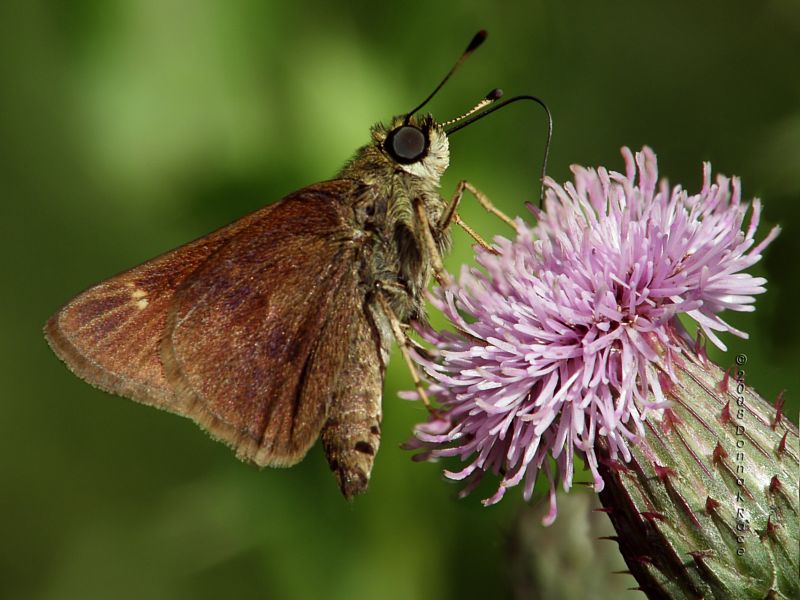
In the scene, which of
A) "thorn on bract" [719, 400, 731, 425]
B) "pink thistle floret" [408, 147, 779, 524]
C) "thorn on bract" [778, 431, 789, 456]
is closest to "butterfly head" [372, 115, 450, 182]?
"pink thistle floret" [408, 147, 779, 524]

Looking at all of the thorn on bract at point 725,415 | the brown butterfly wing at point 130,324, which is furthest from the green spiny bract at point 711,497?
the brown butterfly wing at point 130,324

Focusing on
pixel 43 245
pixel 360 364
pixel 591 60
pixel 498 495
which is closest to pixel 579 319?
pixel 498 495

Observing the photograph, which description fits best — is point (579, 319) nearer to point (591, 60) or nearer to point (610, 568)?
point (610, 568)

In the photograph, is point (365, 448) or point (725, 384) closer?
point (725, 384)

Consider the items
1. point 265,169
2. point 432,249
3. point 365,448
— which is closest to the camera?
point 365,448

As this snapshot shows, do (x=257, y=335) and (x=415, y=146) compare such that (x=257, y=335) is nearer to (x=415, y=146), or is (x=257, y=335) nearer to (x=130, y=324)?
(x=130, y=324)

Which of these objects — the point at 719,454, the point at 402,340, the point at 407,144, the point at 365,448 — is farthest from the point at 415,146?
the point at 719,454

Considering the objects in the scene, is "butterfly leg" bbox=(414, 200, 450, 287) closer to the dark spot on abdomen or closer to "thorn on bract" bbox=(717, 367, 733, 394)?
the dark spot on abdomen
